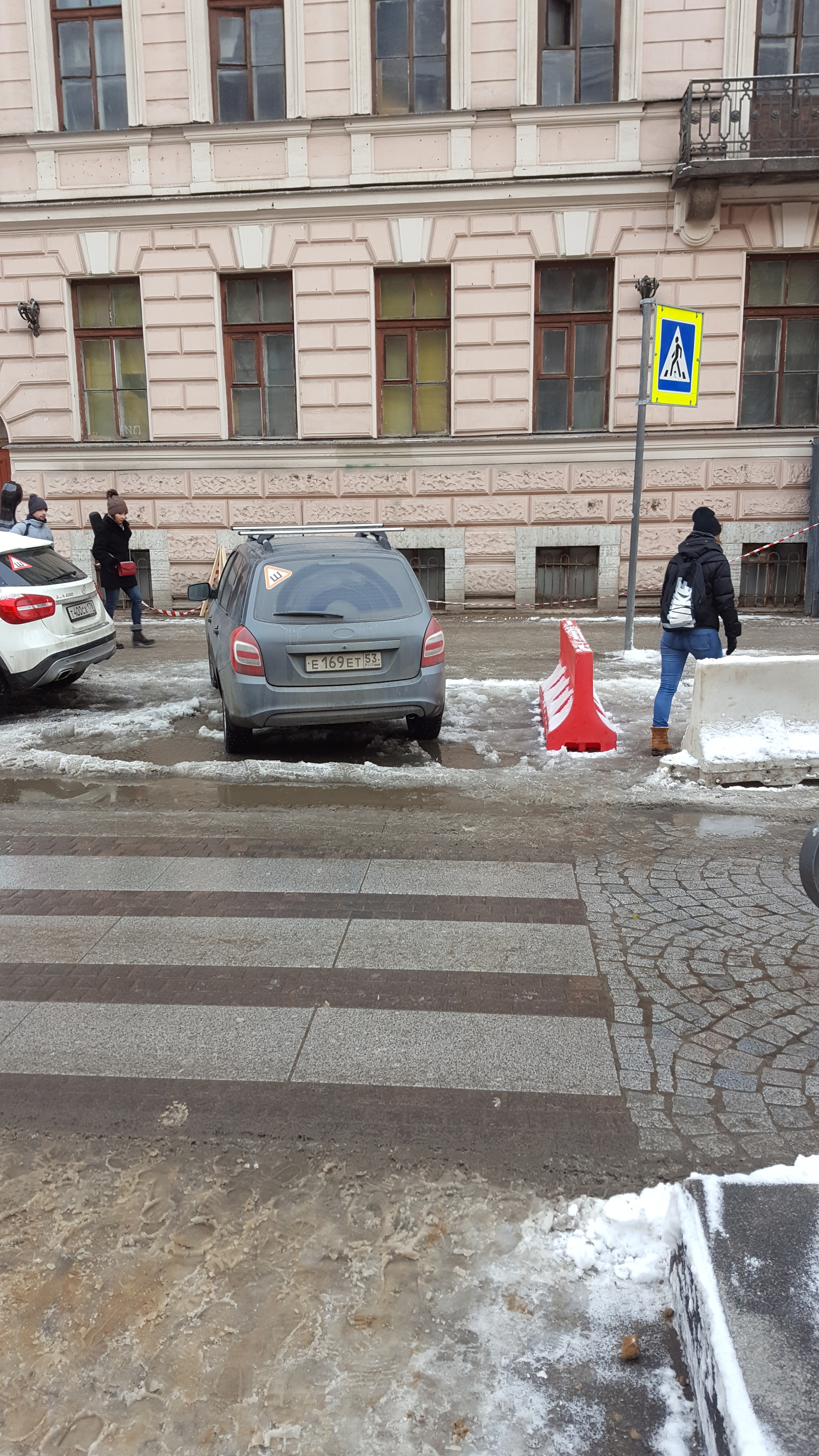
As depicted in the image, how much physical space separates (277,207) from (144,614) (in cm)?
666

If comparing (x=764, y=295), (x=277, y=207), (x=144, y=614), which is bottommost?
(x=144, y=614)

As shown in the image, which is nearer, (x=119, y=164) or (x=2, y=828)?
(x=2, y=828)

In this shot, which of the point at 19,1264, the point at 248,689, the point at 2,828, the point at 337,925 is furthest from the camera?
the point at 248,689

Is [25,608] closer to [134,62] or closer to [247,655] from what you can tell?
[247,655]

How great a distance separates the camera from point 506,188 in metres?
14.9

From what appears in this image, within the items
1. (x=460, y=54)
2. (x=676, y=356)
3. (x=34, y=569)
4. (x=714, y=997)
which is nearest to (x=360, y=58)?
(x=460, y=54)

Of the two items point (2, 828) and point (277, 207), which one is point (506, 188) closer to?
point (277, 207)

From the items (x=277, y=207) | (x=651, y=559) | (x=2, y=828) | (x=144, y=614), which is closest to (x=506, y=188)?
(x=277, y=207)

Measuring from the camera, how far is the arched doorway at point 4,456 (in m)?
17.0

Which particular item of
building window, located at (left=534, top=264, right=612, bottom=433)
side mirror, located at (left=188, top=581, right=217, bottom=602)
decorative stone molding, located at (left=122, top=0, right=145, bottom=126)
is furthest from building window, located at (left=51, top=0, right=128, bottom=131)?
side mirror, located at (left=188, top=581, right=217, bottom=602)

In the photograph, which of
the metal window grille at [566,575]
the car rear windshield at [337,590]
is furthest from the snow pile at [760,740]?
the metal window grille at [566,575]

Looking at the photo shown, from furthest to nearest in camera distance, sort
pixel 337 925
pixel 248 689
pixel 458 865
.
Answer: pixel 248 689 < pixel 458 865 < pixel 337 925

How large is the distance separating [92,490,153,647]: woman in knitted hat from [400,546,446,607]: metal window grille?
15.1 ft

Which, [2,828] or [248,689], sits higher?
[248,689]
